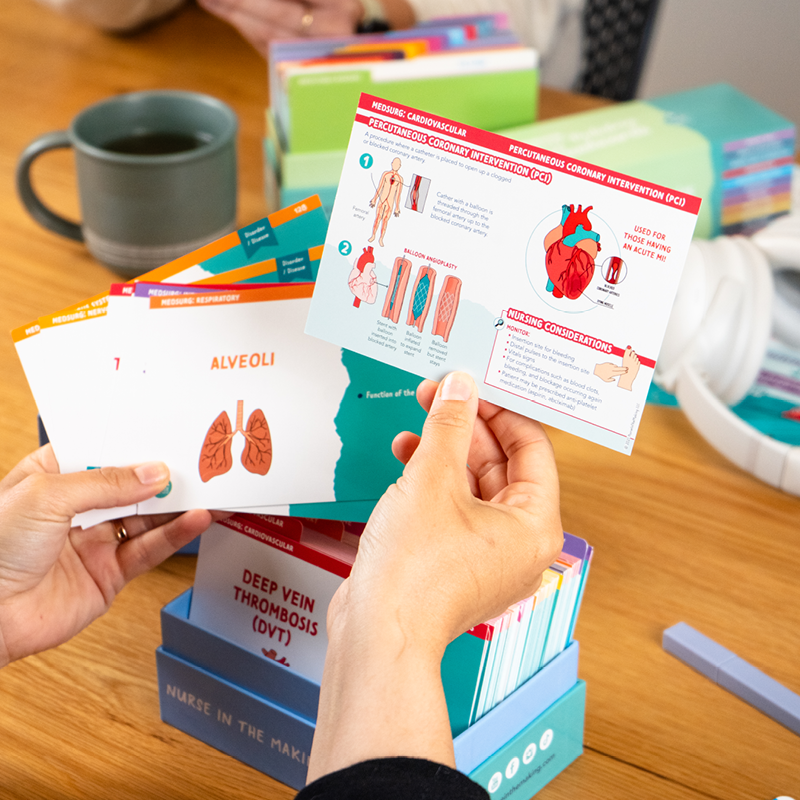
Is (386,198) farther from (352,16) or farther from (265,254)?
(352,16)

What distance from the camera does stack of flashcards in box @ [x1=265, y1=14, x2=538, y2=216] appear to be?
3.31 feet

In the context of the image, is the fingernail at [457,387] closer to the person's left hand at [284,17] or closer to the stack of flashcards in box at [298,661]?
the stack of flashcards in box at [298,661]

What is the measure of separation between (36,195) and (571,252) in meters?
0.76

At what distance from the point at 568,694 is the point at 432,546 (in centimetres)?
20

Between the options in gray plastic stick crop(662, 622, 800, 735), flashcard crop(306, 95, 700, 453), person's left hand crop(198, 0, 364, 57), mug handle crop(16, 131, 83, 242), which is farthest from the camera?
person's left hand crop(198, 0, 364, 57)

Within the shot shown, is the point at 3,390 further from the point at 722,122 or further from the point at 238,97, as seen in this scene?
the point at 722,122

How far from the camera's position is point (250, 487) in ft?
2.04

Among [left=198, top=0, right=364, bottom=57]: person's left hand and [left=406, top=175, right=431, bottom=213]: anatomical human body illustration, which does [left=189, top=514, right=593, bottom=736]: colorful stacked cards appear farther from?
[left=198, top=0, right=364, bottom=57]: person's left hand

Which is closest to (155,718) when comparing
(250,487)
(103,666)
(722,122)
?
(103,666)

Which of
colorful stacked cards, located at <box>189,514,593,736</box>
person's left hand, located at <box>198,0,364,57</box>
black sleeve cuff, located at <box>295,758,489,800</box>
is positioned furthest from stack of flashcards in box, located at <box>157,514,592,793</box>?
person's left hand, located at <box>198,0,364,57</box>

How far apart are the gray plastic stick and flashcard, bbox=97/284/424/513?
0.28 m

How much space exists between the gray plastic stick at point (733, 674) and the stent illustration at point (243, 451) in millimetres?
362

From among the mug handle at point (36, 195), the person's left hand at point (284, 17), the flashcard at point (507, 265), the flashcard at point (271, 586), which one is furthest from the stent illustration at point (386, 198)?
the person's left hand at point (284, 17)

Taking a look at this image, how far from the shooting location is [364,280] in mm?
574
